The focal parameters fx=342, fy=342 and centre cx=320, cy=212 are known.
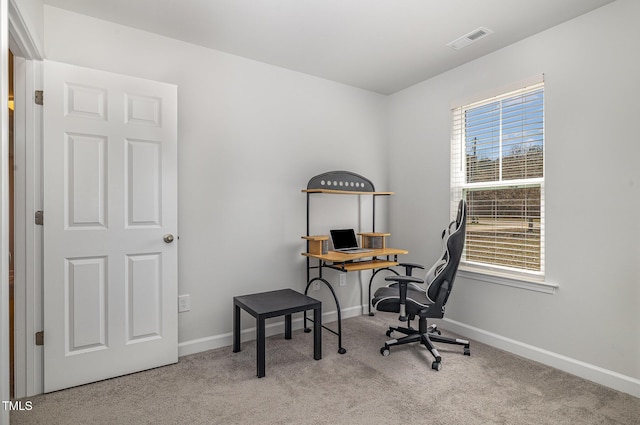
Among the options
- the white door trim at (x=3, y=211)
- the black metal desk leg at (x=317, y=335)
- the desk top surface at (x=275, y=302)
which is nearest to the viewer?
the white door trim at (x=3, y=211)

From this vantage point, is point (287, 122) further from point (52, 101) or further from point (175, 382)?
point (175, 382)

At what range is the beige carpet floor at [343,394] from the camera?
190 cm

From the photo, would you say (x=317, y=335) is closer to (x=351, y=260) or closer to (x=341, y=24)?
(x=351, y=260)

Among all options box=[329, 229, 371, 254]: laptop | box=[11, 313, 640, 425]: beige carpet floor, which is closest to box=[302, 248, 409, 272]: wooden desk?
box=[329, 229, 371, 254]: laptop

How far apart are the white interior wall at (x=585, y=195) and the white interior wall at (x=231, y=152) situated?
1.61 m

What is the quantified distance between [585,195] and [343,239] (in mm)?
1942

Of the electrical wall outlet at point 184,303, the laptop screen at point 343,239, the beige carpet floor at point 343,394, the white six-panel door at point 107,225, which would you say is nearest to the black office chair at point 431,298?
the beige carpet floor at point 343,394

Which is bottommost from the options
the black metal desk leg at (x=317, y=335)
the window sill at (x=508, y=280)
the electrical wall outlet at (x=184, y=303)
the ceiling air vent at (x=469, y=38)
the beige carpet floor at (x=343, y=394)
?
the beige carpet floor at (x=343, y=394)

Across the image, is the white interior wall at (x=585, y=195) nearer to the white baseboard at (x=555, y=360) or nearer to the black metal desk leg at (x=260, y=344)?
the white baseboard at (x=555, y=360)

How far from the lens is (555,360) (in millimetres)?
2488

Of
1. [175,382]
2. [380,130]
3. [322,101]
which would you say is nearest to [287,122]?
[322,101]

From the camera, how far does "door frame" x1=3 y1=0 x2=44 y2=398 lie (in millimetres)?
2098

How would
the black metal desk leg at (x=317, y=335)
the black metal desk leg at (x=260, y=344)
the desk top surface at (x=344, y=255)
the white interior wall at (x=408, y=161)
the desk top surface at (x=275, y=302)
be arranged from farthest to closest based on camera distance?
the desk top surface at (x=344, y=255) < the black metal desk leg at (x=317, y=335) < the desk top surface at (x=275, y=302) < the black metal desk leg at (x=260, y=344) < the white interior wall at (x=408, y=161)

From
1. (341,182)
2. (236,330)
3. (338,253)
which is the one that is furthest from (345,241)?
(236,330)
